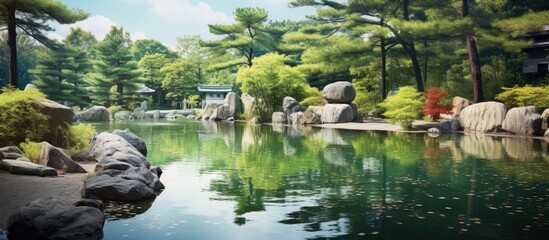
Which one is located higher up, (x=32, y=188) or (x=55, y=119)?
(x=55, y=119)

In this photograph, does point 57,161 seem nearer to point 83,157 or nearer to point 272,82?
point 83,157

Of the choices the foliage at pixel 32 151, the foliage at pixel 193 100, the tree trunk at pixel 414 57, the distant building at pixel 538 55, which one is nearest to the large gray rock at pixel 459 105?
the tree trunk at pixel 414 57

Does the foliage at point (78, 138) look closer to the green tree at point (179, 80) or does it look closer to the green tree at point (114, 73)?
the green tree at point (114, 73)

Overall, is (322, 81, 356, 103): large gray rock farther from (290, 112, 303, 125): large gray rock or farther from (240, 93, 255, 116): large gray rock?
(240, 93, 255, 116): large gray rock

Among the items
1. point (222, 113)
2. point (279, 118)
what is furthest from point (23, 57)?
point (279, 118)

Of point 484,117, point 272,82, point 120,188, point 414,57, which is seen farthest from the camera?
point 272,82

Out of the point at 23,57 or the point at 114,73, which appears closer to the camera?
the point at 114,73

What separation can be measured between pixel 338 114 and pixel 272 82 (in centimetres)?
701

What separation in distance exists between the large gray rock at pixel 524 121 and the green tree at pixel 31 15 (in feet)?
61.3

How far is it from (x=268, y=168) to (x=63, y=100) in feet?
105

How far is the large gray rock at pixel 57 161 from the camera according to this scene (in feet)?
34.9

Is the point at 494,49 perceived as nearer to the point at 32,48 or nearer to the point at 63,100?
the point at 63,100

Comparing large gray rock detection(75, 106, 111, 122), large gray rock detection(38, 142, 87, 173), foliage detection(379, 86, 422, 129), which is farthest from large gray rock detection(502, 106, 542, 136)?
large gray rock detection(75, 106, 111, 122)

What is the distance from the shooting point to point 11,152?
10.9m
